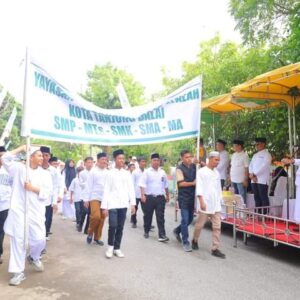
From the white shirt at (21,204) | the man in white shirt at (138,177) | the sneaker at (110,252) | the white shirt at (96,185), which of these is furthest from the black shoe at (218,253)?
the man in white shirt at (138,177)

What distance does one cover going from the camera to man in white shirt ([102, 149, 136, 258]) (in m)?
6.95

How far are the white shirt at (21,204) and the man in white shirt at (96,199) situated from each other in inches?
89.5

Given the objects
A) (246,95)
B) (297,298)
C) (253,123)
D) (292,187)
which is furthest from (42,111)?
(253,123)

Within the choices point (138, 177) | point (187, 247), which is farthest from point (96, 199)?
point (138, 177)

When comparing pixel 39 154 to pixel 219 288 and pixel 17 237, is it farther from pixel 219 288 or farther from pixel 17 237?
pixel 219 288

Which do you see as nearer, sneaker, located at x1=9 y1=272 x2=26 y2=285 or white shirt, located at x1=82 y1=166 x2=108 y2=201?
sneaker, located at x1=9 y1=272 x2=26 y2=285

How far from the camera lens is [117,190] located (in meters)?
7.02

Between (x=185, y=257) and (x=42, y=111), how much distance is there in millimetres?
3430

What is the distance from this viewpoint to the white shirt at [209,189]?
23.3ft

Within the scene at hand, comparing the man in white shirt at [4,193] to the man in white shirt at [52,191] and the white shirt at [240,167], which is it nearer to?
the man in white shirt at [52,191]

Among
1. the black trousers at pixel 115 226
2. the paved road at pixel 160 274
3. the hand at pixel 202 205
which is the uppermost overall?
the hand at pixel 202 205

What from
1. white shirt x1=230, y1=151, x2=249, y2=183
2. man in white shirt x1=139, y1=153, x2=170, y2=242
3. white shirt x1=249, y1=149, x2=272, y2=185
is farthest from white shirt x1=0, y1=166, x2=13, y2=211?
white shirt x1=230, y1=151, x2=249, y2=183

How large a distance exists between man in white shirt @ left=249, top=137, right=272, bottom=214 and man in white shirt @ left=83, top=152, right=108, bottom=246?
326cm

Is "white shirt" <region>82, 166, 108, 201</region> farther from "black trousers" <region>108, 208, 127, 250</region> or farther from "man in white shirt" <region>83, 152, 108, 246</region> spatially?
"black trousers" <region>108, 208, 127, 250</region>
